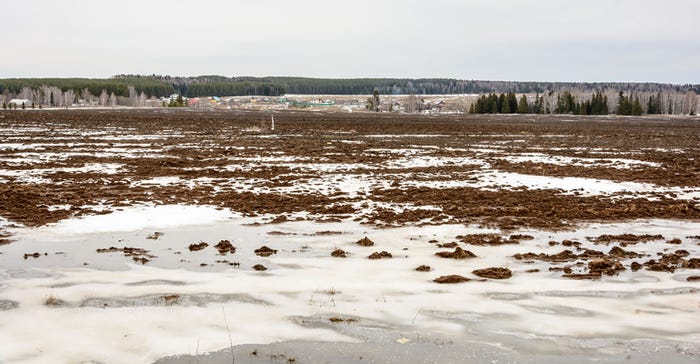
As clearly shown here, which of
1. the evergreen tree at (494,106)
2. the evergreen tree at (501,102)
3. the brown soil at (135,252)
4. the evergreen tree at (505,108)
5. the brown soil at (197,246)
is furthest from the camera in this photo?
the evergreen tree at (494,106)

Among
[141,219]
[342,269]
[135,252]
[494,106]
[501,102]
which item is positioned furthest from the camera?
[501,102]

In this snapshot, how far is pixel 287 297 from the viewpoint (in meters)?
7.31

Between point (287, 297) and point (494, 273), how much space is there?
282cm

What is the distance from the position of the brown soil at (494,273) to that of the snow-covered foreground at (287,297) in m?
0.14

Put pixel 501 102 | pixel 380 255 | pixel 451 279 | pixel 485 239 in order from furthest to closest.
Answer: pixel 501 102 → pixel 485 239 → pixel 380 255 → pixel 451 279

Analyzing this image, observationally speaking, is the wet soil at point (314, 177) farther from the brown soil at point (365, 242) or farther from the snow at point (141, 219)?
the brown soil at point (365, 242)

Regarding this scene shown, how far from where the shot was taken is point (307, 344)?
5914 millimetres

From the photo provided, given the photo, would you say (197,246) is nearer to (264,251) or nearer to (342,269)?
(264,251)

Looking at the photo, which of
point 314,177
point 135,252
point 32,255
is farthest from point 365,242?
point 314,177

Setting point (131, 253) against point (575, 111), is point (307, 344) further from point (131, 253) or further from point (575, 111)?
point (575, 111)

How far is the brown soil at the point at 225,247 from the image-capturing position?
938 centimetres

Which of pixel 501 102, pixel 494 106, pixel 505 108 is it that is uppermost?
pixel 501 102

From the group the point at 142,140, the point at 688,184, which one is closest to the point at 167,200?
the point at 688,184

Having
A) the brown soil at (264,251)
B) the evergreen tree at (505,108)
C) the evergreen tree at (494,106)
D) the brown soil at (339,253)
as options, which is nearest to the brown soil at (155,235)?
the brown soil at (264,251)
